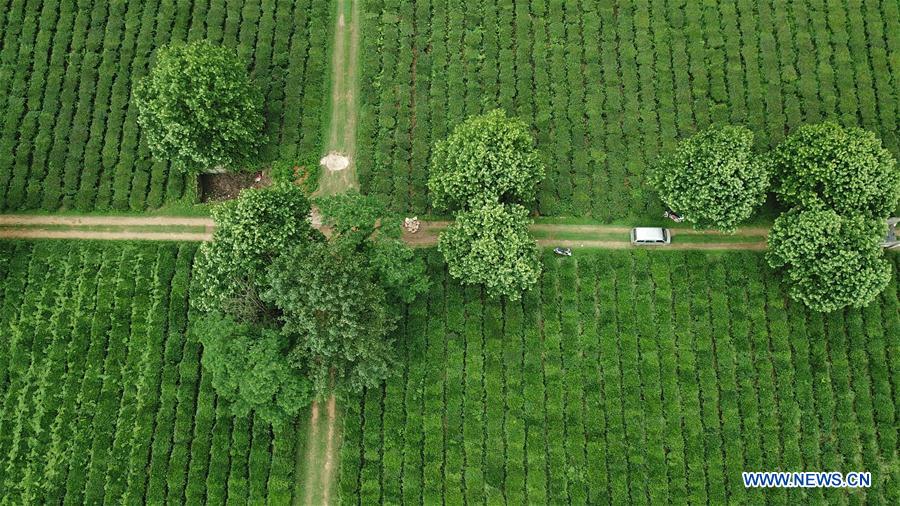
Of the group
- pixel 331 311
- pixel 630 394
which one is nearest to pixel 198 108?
pixel 331 311

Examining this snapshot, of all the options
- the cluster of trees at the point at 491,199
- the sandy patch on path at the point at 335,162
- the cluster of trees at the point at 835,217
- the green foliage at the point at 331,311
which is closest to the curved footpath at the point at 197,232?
the cluster of trees at the point at 835,217

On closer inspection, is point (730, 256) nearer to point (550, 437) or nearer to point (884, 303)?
point (884, 303)

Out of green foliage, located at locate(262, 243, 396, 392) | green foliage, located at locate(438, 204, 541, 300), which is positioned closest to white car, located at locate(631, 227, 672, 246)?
green foliage, located at locate(438, 204, 541, 300)

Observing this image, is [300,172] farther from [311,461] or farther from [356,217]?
[311,461]

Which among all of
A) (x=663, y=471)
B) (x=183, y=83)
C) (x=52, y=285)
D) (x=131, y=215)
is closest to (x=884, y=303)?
(x=663, y=471)

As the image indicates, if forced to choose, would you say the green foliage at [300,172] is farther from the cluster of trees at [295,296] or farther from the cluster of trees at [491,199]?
the cluster of trees at [491,199]

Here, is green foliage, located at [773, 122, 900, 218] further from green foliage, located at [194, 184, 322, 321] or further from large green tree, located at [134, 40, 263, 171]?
large green tree, located at [134, 40, 263, 171]
